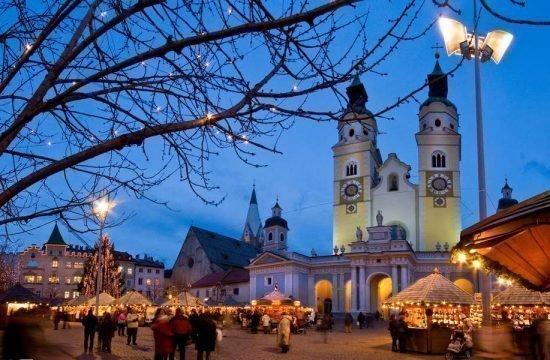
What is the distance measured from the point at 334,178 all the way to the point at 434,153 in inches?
479

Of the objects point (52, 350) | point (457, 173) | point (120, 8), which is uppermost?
point (457, 173)

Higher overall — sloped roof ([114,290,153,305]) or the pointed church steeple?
the pointed church steeple

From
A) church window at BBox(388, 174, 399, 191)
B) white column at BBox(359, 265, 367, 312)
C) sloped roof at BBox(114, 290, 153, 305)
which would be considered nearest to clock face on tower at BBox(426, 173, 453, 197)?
church window at BBox(388, 174, 399, 191)

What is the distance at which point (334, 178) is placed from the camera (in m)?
68.1

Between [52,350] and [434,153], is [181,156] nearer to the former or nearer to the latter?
[52,350]

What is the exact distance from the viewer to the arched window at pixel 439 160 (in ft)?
206

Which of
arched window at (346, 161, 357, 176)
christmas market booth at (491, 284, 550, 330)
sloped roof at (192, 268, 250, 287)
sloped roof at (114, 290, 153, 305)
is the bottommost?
sloped roof at (114, 290, 153, 305)

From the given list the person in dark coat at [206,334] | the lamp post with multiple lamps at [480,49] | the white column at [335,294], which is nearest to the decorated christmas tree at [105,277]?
the white column at [335,294]

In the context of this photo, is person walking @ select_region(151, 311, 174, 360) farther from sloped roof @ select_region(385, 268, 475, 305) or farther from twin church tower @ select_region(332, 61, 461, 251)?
twin church tower @ select_region(332, 61, 461, 251)

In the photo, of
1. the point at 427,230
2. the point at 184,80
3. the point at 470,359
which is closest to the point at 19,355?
the point at 184,80

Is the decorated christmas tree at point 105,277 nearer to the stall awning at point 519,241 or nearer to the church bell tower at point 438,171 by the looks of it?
the church bell tower at point 438,171

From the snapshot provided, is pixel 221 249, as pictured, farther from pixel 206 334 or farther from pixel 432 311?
pixel 206 334

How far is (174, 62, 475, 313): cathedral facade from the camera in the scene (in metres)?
56.0

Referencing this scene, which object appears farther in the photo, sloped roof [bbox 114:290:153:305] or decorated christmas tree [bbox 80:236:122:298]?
decorated christmas tree [bbox 80:236:122:298]
